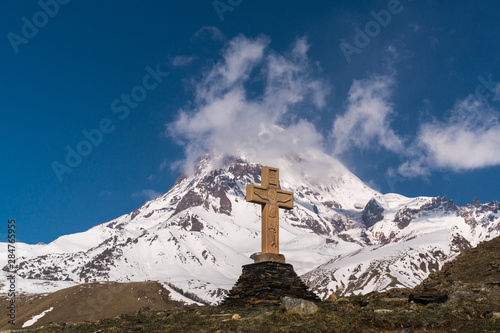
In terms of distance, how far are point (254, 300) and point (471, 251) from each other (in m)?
16.6

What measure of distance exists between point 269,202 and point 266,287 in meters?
5.25

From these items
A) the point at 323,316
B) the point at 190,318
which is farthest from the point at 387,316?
the point at 190,318

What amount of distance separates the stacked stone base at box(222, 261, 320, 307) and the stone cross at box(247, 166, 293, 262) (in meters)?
0.80

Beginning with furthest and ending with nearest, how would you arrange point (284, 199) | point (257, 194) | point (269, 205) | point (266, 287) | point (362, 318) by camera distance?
point (284, 199) → point (269, 205) → point (257, 194) → point (266, 287) → point (362, 318)

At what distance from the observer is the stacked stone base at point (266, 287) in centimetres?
2180

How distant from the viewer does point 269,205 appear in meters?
26.2

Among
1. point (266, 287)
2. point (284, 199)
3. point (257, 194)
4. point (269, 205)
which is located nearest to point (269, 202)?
point (269, 205)

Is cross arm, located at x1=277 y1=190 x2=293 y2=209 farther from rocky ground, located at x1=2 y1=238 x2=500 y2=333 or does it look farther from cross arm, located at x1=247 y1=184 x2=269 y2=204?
rocky ground, located at x1=2 y1=238 x2=500 y2=333

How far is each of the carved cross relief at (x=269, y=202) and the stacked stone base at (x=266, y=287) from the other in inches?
55.8

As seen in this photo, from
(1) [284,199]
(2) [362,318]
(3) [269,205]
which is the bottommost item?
(2) [362,318]

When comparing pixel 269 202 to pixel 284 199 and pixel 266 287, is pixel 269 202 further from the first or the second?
pixel 266 287

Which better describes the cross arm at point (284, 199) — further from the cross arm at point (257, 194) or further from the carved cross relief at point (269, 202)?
the cross arm at point (257, 194)

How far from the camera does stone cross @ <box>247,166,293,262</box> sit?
82.7ft

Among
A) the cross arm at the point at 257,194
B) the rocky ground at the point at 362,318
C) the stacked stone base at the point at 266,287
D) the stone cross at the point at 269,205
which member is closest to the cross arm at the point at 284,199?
the stone cross at the point at 269,205
